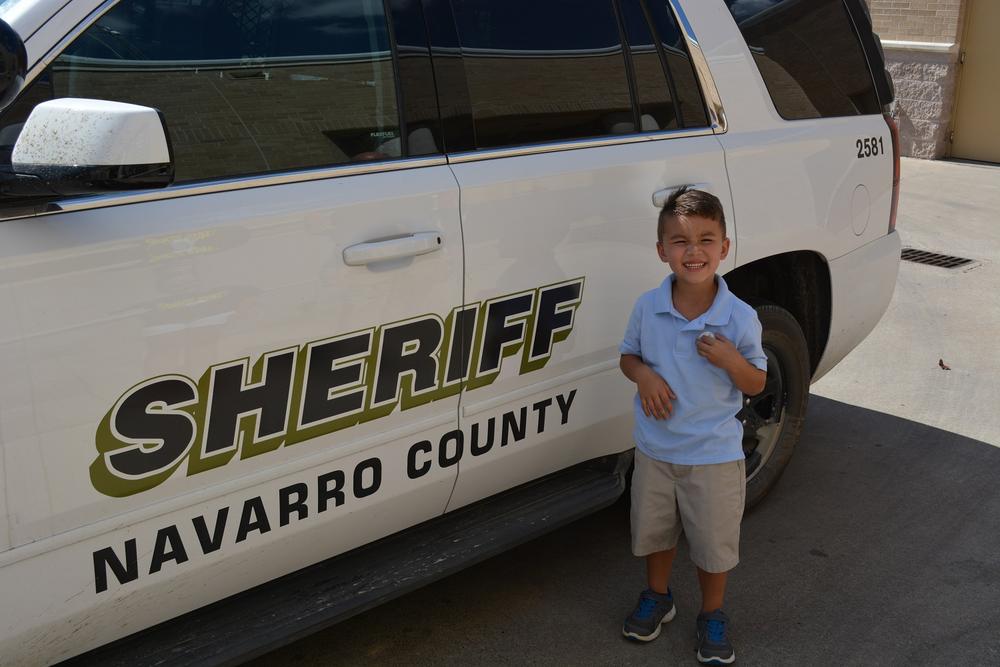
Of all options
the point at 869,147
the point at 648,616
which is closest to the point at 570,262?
the point at 648,616

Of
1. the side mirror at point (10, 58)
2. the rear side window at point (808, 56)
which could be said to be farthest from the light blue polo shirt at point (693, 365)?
the side mirror at point (10, 58)

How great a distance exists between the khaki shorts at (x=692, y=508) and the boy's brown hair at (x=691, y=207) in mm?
664

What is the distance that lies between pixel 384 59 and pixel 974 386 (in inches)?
153

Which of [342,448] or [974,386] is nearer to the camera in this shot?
[342,448]

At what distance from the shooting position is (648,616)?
125 inches

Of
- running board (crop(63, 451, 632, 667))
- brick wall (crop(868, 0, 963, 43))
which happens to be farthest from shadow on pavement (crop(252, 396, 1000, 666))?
brick wall (crop(868, 0, 963, 43))

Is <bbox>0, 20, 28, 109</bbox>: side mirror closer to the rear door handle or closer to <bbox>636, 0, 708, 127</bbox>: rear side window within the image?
the rear door handle

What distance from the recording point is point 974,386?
5273 mm

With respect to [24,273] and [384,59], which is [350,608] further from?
[384,59]

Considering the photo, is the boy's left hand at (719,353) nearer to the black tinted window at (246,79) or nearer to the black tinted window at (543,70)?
the black tinted window at (543,70)

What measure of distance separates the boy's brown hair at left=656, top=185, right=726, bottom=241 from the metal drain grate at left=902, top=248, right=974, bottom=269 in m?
5.25

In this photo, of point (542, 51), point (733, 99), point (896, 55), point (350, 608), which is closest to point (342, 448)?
point (350, 608)

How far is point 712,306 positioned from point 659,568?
865 millimetres

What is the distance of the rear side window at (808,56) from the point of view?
3.60 meters
